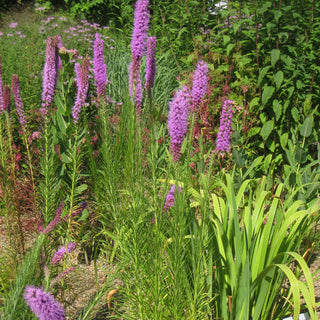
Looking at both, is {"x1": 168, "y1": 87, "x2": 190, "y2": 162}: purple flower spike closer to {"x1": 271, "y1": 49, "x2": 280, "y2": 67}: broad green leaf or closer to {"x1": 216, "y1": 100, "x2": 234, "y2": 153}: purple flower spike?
{"x1": 216, "y1": 100, "x2": 234, "y2": 153}: purple flower spike

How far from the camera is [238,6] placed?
421 centimetres

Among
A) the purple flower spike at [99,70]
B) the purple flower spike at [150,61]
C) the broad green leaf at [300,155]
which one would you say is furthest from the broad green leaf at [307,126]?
the purple flower spike at [99,70]

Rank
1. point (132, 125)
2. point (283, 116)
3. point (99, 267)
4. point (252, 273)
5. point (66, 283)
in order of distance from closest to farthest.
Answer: point (132, 125), point (252, 273), point (66, 283), point (99, 267), point (283, 116)

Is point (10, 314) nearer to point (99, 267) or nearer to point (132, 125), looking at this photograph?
point (132, 125)

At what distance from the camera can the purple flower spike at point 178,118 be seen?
1767mm

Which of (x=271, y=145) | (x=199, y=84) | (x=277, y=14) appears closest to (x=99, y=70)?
(x=199, y=84)

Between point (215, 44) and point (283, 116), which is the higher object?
point (215, 44)

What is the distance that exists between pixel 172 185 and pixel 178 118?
0.40m

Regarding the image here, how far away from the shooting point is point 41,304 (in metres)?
0.98

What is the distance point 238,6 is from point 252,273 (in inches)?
121

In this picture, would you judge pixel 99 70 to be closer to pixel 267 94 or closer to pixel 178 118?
pixel 178 118

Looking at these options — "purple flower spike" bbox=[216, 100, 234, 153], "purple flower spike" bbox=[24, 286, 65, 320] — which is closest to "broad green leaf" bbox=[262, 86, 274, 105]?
"purple flower spike" bbox=[216, 100, 234, 153]

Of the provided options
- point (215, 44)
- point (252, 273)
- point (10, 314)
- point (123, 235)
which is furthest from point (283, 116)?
point (10, 314)

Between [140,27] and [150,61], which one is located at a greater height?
[140,27]
